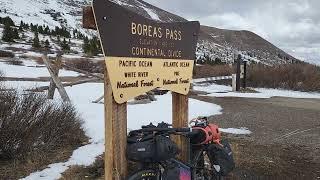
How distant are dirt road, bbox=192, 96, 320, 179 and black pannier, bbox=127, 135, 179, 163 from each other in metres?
2.36

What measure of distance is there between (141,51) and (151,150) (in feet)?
3.28

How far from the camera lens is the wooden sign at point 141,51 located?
4.28 metres

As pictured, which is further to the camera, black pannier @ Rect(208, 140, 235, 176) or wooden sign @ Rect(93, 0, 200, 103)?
black pannier @ Rect(208, 140, 235, 176)

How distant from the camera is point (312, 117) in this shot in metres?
12.3

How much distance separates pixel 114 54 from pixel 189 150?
170 centimetres

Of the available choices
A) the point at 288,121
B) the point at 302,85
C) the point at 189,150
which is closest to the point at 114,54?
the point at 189,150

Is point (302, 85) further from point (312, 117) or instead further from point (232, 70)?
point (312, 117)

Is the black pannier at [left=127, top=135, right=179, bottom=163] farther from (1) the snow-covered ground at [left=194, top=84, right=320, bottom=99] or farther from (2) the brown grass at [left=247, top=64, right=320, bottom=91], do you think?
(2) the brown grass at [left=247, top=64, right=320, bottom=91]

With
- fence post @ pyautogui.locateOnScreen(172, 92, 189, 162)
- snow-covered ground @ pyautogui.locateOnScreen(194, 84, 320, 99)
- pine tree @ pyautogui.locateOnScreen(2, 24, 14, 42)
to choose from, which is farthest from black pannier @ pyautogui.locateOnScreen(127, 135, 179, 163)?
pine tree @ pyautogui.locateOnScreen(2, 24, 14, 42)

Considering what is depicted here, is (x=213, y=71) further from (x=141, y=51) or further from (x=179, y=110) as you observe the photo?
(x=141, y=51)

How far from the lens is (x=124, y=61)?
4.47 meters

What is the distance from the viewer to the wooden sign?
4277 mm

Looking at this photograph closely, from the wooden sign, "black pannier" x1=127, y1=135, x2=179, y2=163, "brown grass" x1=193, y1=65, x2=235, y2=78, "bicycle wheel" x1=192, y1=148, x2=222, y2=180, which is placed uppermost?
the wooden sign

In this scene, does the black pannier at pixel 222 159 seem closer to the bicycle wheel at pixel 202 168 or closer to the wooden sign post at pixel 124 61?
the bicycle wheel at pixel 202 168
